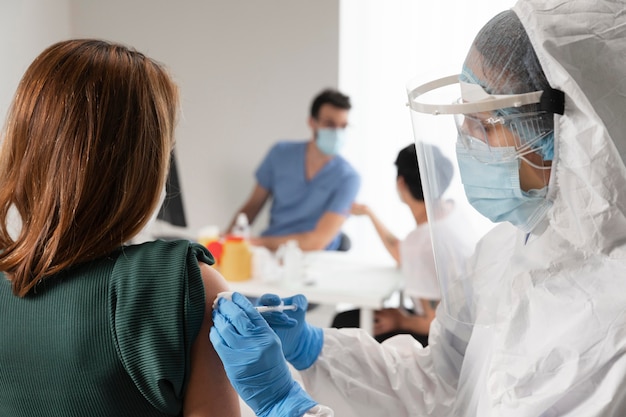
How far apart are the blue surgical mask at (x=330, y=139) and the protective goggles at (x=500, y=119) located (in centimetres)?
218

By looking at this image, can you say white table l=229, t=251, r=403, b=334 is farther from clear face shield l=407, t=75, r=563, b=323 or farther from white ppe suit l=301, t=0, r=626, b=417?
white ppe suit l=301, t=0, r=626, b=417

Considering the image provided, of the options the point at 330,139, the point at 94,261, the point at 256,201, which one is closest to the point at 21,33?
the point at 256,201

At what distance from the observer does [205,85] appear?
164 inches

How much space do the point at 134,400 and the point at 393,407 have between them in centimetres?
64

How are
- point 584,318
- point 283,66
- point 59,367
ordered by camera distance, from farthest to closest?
point 283,66 < point 584,318 < point 59,367

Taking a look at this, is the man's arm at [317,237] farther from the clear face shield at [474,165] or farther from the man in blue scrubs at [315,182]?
the clear face shield at [474,165]

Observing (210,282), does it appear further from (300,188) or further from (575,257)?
A: (300,188)

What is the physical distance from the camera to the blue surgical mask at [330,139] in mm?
3408

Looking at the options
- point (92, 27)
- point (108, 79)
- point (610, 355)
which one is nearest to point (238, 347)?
point (108, 79)

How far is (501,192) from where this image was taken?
119 centimetres

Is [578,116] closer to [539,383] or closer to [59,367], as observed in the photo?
[539,383]

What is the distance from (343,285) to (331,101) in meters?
1.14

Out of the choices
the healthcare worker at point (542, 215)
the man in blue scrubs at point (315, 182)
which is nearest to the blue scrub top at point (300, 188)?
the man in blue scrubs at point (315, 182)

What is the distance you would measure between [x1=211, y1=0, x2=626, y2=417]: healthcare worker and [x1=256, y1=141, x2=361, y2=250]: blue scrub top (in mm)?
2121
